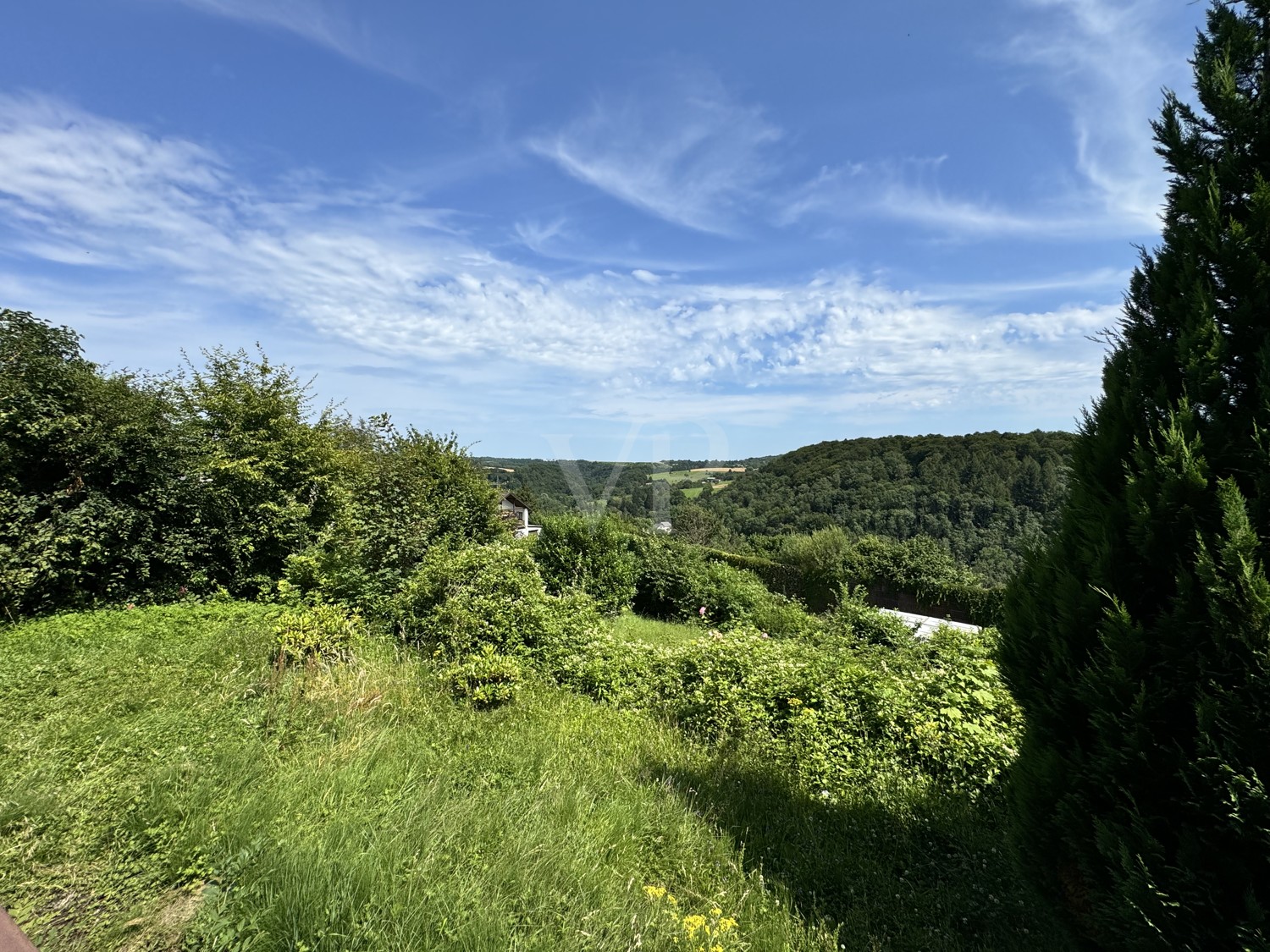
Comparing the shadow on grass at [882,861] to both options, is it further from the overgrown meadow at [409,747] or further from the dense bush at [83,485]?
the dense bush at [83,485]

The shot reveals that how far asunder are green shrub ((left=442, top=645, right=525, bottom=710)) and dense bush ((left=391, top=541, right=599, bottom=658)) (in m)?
0.46

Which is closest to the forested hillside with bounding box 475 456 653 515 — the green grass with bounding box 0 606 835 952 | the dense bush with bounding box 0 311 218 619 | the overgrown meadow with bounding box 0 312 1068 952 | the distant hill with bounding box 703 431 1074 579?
the dense bush with bounding box 0 311 218 619

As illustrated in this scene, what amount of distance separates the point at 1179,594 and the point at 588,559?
10.6m

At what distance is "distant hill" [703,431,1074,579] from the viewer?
28.5 metres

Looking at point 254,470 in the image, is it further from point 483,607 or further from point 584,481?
point 584,481

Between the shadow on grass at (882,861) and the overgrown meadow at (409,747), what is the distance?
0.02 meters

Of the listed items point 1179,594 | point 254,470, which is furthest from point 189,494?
point 1179,594

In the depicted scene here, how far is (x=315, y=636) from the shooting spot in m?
4.79

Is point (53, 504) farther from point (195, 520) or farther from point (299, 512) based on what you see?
point (299, 512)

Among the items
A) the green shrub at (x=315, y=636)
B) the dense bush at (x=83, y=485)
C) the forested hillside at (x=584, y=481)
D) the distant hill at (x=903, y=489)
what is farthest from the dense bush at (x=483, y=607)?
the distant hill at (x=903, y=489)

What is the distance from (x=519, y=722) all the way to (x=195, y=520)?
735 centimetres

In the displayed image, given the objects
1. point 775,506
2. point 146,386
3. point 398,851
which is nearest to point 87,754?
point 398,851

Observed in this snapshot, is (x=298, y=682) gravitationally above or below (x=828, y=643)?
above

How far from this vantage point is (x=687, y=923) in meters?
2.00
